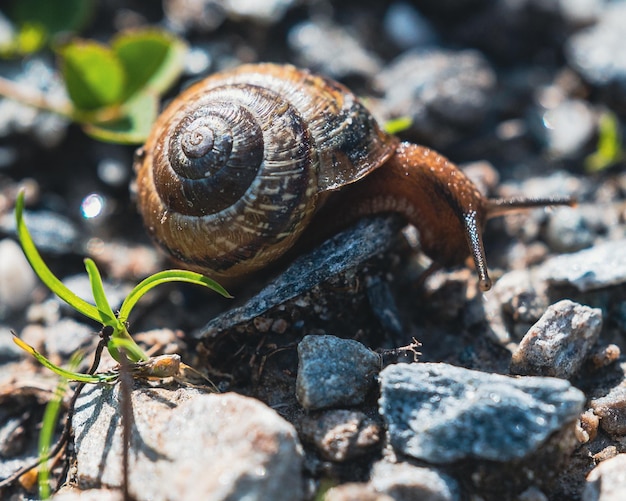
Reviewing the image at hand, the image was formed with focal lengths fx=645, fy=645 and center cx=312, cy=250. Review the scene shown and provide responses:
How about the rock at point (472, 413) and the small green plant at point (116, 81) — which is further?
the small green plant at point (116, 81)

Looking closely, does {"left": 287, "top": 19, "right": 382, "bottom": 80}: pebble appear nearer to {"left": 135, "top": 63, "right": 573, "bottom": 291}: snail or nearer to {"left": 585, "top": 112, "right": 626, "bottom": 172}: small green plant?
{"left": 135, "top": 63, "right": 573, "bottom": 291}: snail

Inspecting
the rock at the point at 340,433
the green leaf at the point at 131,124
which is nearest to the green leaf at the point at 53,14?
the green leaf at the point at 131,124

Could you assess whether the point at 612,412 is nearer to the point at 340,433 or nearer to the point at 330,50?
the point at 340,433

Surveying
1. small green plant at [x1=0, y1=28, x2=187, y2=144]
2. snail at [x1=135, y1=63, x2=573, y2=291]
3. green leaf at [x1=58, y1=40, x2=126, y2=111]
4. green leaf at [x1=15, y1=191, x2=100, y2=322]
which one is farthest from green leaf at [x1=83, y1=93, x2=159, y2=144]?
green leaf at [x1=15, y1=191, x2=100, y2=322]

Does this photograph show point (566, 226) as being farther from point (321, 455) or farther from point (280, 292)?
point (321, 455)

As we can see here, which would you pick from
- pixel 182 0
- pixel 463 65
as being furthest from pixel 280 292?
pixel 182 0

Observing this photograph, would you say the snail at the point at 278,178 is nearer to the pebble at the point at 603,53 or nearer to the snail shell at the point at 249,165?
the snail shell at the point at 249,165
